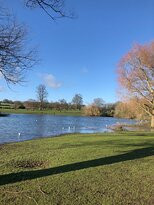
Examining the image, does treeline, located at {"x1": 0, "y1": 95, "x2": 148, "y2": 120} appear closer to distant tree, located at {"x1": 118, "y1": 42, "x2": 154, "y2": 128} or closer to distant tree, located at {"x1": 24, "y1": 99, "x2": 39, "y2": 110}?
distant tree, located at {"x1": 24, "y1": 99, "x2": 39, "y2": 110}

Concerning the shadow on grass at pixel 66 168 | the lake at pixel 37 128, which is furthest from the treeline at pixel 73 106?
the shadow on grass at pixel 66 168

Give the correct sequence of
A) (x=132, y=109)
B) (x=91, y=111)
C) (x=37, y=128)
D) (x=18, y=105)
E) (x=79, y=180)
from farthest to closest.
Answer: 1. (x=18, y=105)
2. (x=91, y=111)
3. (x=132, y=109)
4. (x=37, y=128)
5. (x=79, y=180)

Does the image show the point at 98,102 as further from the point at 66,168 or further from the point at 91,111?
the point at 66,168

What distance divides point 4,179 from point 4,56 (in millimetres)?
3208

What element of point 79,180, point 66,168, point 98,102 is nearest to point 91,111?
point 98,102

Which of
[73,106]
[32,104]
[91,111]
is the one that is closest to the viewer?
[91,111]

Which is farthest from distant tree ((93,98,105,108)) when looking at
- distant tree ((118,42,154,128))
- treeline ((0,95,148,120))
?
distant tree ((118,42,154,128))

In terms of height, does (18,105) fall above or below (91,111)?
above

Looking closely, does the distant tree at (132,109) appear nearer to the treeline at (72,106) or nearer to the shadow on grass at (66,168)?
the shadow on grass at (66,168)

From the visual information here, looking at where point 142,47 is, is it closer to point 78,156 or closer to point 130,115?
point 130,115

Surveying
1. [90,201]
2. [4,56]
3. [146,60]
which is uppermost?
[146,60]

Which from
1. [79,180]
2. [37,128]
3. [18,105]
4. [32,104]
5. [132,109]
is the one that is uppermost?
[32,104]

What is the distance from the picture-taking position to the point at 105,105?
116250 millimetres

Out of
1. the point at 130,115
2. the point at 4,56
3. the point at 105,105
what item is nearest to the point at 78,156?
the point at 4,56
